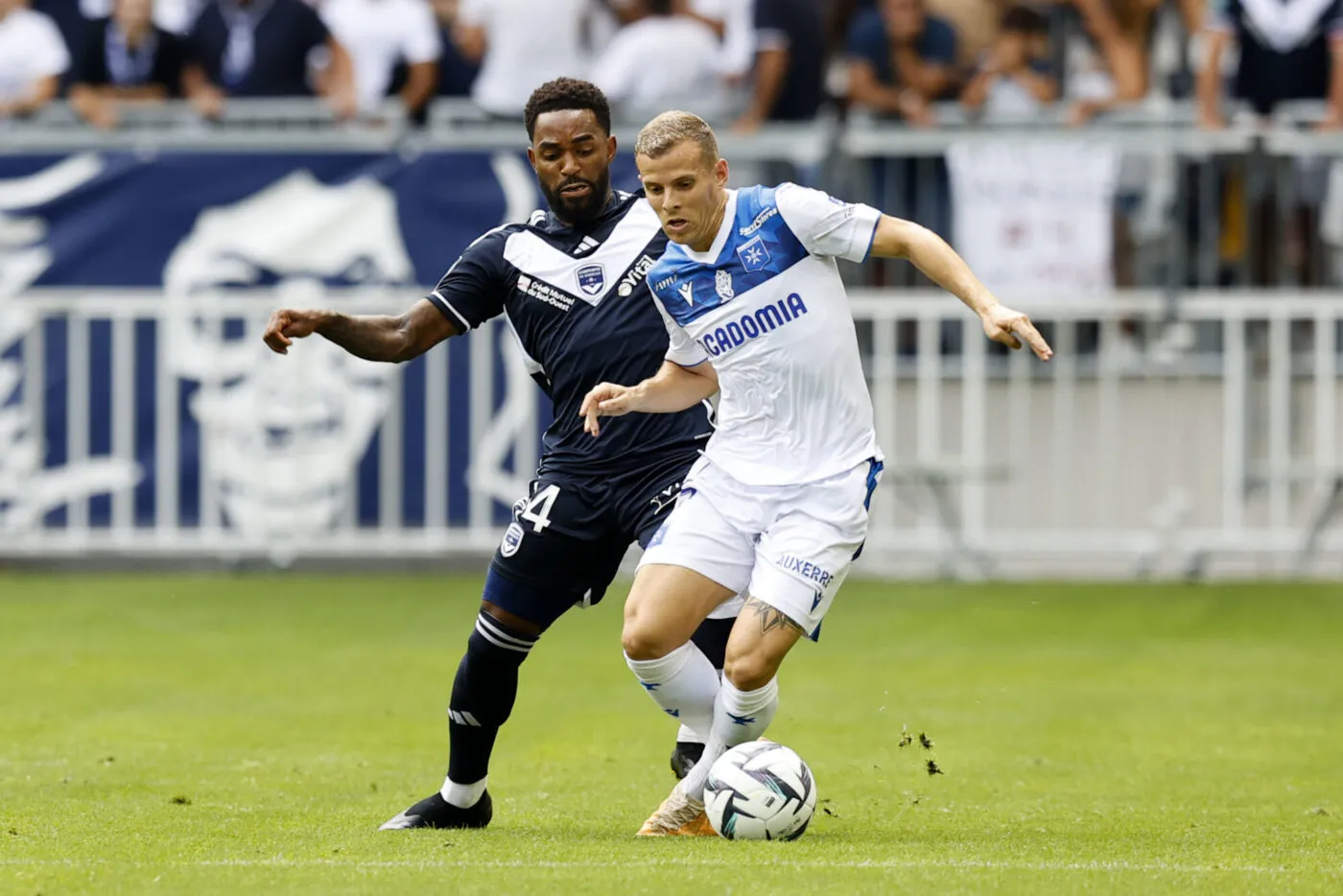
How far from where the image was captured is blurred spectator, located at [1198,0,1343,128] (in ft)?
49.5

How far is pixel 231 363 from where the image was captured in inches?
596

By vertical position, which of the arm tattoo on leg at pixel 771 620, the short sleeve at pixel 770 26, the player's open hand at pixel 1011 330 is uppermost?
the short sleeve at pixel 770 26

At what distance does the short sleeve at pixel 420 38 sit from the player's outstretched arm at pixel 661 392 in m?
9.24

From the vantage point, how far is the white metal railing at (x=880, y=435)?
15.0 meters

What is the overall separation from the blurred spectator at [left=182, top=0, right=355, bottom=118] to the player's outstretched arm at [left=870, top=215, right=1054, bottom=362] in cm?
960

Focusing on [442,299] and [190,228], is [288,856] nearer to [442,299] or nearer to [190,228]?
[442,299]

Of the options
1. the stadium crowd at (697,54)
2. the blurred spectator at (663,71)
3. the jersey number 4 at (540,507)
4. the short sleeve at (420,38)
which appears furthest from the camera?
the short sleeve at (420,38)

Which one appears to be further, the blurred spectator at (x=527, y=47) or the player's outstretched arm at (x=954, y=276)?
the blurred spectator at (x=527, y=47)

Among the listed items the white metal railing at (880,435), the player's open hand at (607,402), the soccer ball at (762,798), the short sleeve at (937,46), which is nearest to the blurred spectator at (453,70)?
the white metal railing at (880,435)

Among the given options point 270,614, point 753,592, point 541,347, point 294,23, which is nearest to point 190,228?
point 294,23

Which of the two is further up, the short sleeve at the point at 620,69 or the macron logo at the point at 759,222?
the short sleeve at the point at 620,69

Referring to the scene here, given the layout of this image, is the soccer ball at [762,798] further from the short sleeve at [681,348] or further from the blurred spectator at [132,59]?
the blurred spectator at [132,59]

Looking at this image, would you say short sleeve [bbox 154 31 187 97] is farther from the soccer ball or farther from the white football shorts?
the soccer ball

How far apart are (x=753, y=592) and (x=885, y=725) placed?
3136 mm
